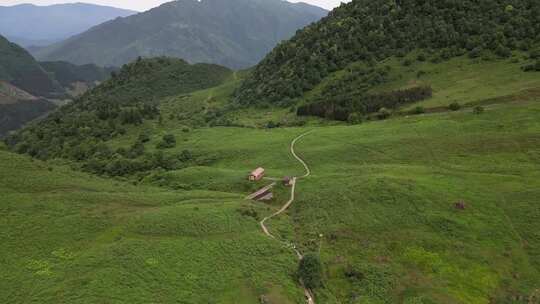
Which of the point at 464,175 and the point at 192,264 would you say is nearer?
the point at 192,264

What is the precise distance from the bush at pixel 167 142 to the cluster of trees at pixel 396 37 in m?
46.8

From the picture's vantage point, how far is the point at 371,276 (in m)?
45.4

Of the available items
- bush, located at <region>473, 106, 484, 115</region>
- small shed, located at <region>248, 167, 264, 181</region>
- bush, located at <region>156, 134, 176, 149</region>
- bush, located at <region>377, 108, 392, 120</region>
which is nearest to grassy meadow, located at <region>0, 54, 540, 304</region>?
small shed, located at <region>248, 167, 264, 181</region>

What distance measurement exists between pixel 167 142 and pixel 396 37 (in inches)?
3572

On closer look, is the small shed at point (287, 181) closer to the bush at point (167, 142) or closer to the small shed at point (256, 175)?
the small shed at point (256, 175)

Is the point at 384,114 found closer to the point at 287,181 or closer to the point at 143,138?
the point at 287,181

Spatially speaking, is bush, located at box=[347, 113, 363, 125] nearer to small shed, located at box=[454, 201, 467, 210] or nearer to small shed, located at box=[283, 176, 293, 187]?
small shed, located at box=[283, 176, 293, 187]

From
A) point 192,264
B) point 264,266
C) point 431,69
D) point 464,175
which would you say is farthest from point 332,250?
point 431,69

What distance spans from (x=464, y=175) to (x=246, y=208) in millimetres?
33556

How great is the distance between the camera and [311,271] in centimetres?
4259

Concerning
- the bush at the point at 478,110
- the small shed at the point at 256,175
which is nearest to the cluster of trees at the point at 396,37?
the bush at the point at 478,110

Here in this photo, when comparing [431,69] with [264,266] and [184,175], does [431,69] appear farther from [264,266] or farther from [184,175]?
[264,266]

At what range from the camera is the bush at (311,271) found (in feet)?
139

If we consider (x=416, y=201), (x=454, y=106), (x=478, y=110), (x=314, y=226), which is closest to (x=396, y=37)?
(x=454, y=106)
